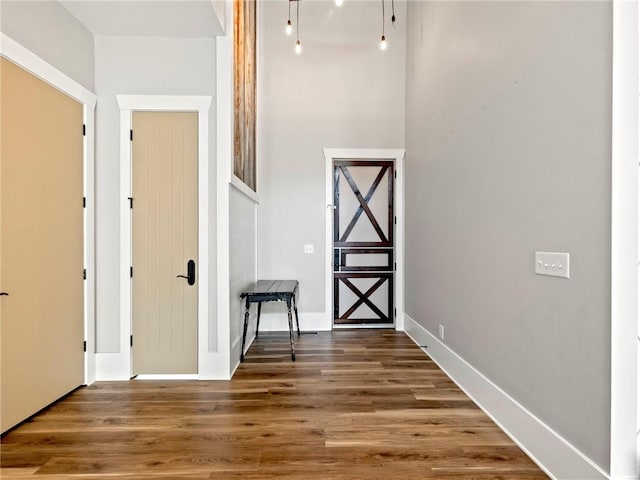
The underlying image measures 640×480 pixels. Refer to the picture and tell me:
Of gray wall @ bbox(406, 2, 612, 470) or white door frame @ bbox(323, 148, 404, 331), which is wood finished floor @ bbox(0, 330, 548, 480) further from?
white door frame @ bbox(323, 148, 404, 331)

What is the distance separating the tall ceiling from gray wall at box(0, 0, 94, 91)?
105mm

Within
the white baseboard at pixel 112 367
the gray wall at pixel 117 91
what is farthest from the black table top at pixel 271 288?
the white baseboard at pixel 112 367

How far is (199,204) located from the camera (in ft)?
9.92

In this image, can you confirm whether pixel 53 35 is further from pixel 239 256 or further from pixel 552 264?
pixel 552 264

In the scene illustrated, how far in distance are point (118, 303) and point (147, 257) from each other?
1.56 ft

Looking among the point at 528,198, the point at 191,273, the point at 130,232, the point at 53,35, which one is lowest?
the point at 191,273

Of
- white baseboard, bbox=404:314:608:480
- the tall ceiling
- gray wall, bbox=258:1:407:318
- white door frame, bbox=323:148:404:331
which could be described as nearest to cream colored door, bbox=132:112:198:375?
the tall ceiling

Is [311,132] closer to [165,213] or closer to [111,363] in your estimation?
[165,213]

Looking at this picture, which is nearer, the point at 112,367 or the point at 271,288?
the point at 112,367

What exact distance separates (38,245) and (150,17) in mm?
1919

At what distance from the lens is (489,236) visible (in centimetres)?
246

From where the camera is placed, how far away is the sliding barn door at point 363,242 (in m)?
4.69
